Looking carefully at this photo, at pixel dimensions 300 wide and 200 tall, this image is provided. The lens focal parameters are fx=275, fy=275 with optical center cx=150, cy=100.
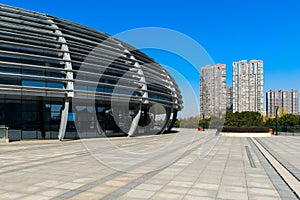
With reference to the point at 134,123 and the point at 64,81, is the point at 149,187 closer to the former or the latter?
the point at 64,81

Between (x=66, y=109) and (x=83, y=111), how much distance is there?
399 cm

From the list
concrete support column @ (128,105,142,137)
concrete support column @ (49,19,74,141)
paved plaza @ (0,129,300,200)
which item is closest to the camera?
paved plaza @ (0,129,300,200)

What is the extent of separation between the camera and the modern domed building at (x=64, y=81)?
23.3 meters

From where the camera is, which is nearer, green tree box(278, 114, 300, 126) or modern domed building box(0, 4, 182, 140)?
modern domed building box(0, 4, 182, 140)

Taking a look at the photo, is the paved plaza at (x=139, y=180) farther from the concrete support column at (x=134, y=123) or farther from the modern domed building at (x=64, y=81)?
the concrete support column at (x=134, y=123)

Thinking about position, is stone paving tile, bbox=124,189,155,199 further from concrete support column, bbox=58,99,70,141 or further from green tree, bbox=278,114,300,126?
green tree, bbox=278,114,300,126

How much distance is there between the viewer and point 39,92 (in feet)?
75.3

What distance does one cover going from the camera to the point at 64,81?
79.4 feet

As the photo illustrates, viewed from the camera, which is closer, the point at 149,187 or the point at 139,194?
the point at 139,194

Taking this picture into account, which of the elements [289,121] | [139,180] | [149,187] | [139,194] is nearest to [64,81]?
[139,180]

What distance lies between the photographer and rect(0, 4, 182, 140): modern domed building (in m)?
23.3

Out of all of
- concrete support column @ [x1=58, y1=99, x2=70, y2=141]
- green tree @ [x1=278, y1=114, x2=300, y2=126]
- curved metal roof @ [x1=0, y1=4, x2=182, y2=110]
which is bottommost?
green tree @ [x1=278, y1=114, x2=300, y2=126]

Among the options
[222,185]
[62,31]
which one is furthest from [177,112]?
[222,185]

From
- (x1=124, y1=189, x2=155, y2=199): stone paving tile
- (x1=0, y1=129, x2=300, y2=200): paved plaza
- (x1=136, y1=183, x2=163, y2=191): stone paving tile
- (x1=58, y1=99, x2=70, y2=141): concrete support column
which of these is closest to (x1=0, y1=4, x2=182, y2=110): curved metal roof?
(x1=58, y1=99, x2=70, y2=141): concrete support column
